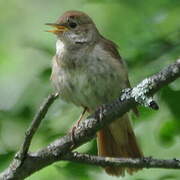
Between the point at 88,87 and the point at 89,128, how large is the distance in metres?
0.96

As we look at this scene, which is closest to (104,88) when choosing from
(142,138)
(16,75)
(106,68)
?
(106,68)

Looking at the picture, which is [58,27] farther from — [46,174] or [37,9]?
[37,9]

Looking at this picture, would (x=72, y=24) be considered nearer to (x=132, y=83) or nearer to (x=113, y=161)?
(x=132, y=83)

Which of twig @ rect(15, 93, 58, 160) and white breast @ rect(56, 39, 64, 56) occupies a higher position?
white breast @ rect(56, 39, 64, 56)

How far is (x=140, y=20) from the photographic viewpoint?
5.38m

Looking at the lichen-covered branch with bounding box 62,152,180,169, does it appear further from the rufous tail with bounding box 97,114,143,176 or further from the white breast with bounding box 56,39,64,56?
the white breast with bounding box 56,39,64,56

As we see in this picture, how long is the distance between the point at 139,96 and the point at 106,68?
52.1 inches

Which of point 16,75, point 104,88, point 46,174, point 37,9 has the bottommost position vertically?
point 46,174

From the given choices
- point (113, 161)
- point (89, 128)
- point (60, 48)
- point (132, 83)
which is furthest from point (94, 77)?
point (113, 161)

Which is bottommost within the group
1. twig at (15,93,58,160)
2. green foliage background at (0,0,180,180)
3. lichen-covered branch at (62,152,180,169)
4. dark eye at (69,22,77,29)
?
lichen-covered branch at (62,152,180,169)

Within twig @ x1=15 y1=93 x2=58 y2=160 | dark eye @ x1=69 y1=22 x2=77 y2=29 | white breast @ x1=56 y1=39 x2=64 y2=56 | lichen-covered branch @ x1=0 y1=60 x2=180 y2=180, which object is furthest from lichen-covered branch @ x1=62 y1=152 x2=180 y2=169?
dark eye @ x1=69 y1=22 x2=77 y2=29

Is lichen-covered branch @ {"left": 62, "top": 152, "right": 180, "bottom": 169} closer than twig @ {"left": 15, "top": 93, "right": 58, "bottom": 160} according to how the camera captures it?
No

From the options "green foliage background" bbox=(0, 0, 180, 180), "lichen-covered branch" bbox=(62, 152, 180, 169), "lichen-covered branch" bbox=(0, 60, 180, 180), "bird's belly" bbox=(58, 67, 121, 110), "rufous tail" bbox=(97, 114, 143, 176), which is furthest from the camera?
"rufous tail" bbox=(97, 114, 143, 176)

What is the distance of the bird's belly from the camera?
4.66m
